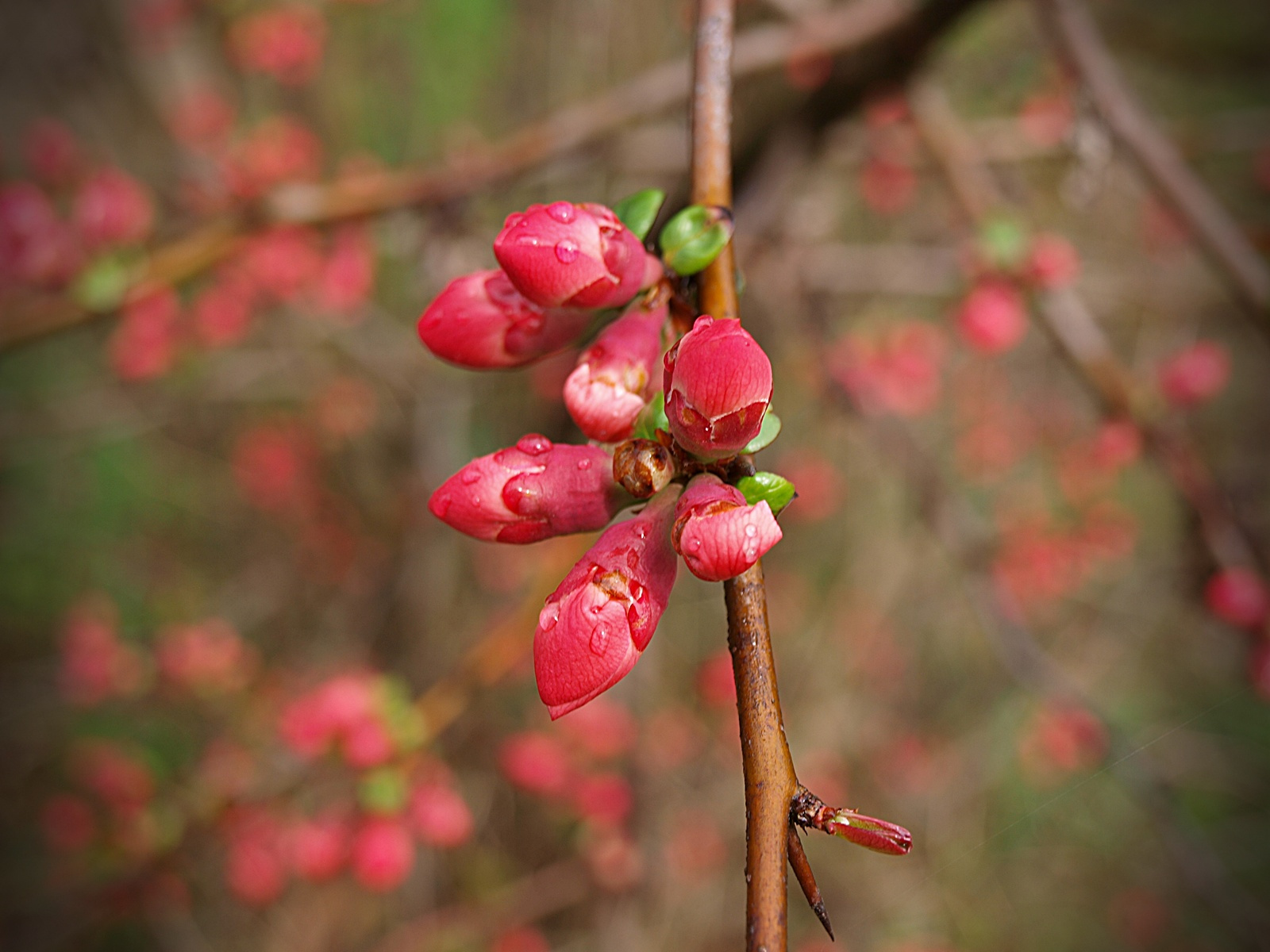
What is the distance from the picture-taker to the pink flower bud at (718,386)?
12.4 inches

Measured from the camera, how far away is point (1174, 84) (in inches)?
121

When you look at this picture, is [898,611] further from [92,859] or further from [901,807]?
[92,859]

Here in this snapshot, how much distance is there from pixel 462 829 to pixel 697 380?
114 centimetres

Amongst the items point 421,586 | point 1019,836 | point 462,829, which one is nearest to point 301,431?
point 421,586

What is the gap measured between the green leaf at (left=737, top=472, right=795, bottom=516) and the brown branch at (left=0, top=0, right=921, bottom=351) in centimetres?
79

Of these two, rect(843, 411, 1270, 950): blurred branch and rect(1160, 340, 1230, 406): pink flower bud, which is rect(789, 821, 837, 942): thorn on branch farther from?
rect(1160, 340, 1230, 406): pink flower bud

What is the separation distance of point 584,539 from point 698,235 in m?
0.81

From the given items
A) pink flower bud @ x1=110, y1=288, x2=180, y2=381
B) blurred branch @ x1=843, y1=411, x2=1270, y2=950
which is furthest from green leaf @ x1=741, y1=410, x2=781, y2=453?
pink flower bud @ x1=110, y1=288, x2=180, y2=381

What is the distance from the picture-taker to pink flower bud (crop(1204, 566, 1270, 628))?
944 mm

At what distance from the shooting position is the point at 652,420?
0.39 m

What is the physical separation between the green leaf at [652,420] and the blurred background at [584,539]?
759 mm

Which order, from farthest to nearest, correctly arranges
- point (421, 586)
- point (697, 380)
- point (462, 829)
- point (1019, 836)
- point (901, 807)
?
point (1019, 836) < point (901, 807) < point (421, 586) < point (462, 829) < point (697, 380)

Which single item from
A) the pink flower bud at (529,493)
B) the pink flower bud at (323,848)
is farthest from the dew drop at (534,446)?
the pink flower bud at (323,848)

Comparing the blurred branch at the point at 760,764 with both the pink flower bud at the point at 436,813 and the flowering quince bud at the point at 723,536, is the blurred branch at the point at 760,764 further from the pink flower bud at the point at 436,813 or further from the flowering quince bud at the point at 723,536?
Answer: the pink flower bud at the point at 436,813
